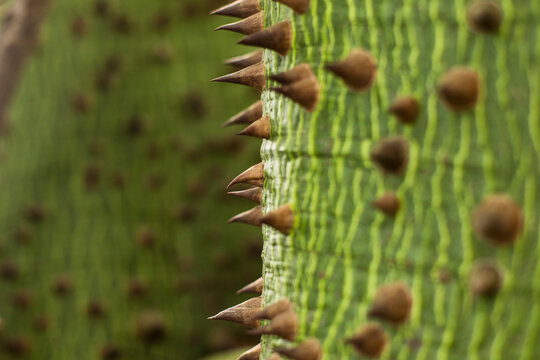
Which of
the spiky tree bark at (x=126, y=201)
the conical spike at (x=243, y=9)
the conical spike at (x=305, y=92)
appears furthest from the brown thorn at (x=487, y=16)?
the spiky tree bark at (x=126, y=201)

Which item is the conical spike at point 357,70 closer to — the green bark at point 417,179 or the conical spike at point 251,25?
the green bark at point 417,179

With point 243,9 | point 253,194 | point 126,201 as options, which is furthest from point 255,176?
point 126,201

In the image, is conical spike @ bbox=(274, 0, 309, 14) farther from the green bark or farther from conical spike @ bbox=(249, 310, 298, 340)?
conical spike @ bbox=(249, 310, 298, 340)

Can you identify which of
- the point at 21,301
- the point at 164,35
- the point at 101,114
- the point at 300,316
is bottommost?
the point at 21,301

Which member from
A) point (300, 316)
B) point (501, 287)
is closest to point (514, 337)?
point (501, 287)

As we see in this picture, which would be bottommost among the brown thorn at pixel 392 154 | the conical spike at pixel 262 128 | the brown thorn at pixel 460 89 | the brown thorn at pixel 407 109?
the brown thorn at pixel 392 154

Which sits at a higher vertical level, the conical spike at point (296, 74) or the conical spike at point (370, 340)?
the conical spike at point (296, 74)

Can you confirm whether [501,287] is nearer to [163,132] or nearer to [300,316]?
[300,316]

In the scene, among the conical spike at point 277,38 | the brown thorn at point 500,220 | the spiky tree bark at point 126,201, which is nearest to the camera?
the brown thorn at point 500,220
